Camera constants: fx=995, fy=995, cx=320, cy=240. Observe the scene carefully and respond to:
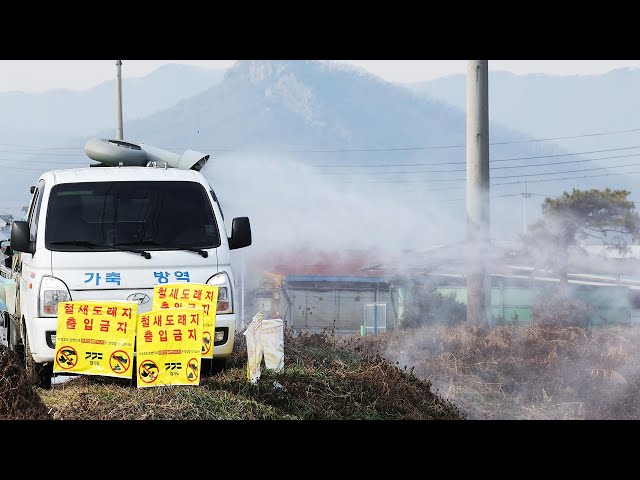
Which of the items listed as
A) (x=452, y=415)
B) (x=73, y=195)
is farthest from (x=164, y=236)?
(x=452, y=415)

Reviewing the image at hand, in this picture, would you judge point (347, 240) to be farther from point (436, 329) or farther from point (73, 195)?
point (73, 195)

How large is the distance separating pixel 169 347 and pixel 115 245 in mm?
1584

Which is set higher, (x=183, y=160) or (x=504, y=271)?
(x=183, y=160)

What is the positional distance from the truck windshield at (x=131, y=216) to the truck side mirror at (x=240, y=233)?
214 millimetres

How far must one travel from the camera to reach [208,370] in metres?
11.4

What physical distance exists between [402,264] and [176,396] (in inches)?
637

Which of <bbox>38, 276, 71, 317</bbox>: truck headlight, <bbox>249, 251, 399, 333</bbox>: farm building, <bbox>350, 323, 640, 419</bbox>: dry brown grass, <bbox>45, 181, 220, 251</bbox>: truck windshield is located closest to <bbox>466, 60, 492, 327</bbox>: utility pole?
<bbox>350, 323, 640, 419</bbox>: dry brown grass

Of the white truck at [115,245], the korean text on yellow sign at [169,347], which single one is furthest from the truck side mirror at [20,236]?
the korean text on yellow sign at [169,347]

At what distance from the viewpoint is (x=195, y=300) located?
10422 millimetres

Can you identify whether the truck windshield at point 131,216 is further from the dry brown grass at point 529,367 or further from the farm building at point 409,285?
the farm building at point 409,285

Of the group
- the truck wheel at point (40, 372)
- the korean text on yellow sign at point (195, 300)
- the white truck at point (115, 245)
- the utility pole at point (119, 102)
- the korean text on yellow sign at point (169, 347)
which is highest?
the utility pole at point (119, 102)

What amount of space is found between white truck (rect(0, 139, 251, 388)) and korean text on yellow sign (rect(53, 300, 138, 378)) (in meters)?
0.42

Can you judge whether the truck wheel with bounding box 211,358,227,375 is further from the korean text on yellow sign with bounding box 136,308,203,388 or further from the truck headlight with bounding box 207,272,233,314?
the korean text on yellow sign with bounding box 136,308,203,388

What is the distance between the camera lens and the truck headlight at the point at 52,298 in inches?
420
